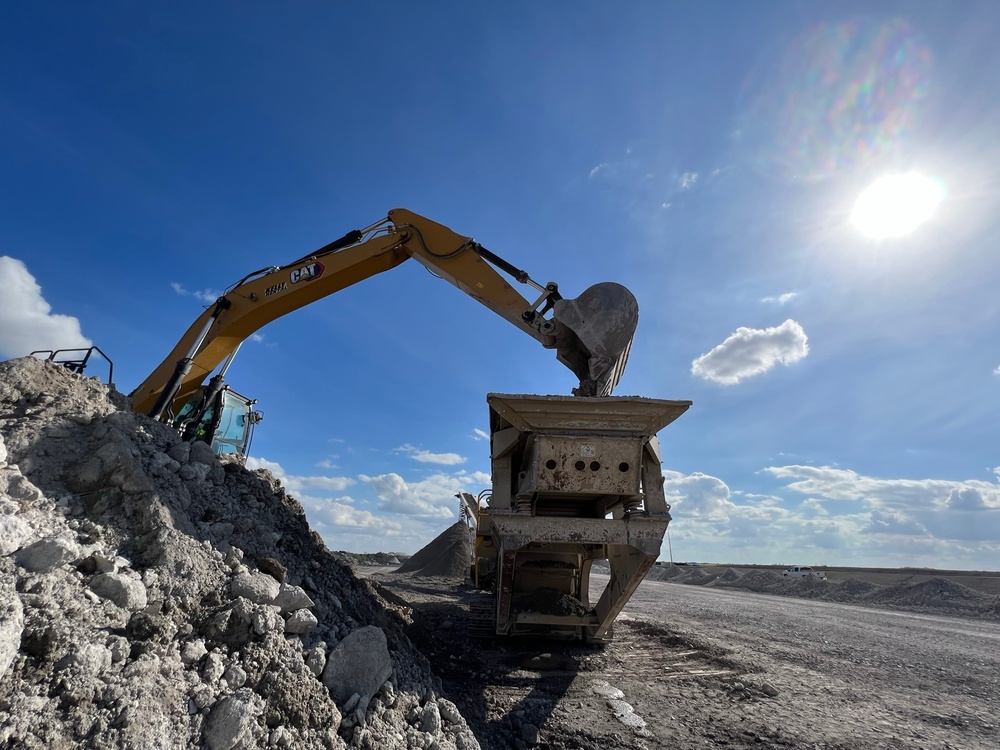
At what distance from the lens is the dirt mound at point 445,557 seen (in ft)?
76.0

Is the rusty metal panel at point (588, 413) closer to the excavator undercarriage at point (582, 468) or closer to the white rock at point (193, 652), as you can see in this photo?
the excavator undercarriage at point (582, 468)

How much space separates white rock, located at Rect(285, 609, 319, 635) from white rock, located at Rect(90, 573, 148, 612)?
0.77 meters

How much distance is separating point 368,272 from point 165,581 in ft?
16.5

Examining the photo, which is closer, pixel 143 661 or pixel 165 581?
pixel 143 661

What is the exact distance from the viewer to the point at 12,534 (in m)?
2.59

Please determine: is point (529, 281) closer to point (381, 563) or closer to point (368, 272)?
point (368, 272)

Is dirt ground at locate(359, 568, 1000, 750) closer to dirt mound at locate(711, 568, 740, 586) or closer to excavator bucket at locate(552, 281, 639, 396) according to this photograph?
excavator bucket at locate(552, 281, 639, 396)

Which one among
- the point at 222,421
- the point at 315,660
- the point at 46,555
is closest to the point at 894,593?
the point at 222,421

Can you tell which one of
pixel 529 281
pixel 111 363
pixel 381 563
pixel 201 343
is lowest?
pixel 381 563

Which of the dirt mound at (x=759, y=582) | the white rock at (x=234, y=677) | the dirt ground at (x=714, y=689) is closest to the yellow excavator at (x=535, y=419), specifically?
the dirt ground at (x=714, y=689)

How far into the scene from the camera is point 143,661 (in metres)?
2.38

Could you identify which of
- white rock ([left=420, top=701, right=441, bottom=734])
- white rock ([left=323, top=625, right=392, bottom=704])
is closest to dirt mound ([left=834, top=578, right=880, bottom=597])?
white rock ([left=420, top=701, right=441, bottom=734])

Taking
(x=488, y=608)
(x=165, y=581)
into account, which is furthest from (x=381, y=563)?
(x=165, y=581)

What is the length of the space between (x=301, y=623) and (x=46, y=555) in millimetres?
1290
